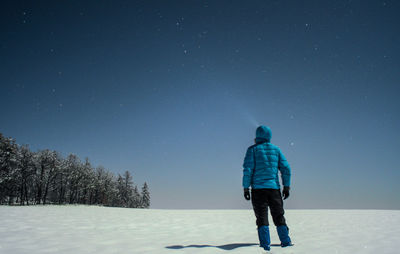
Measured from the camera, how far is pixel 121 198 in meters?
77.8

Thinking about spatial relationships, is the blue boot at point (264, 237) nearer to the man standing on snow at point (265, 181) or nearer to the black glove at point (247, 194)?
the man standing on snow at point (265, 181)

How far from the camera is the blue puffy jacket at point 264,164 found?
5.02 m

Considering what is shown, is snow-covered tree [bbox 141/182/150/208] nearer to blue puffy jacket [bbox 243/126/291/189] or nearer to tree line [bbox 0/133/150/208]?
tree line [bbox 0/133/150/208]

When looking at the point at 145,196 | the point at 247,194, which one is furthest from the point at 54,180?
the point at 247,194

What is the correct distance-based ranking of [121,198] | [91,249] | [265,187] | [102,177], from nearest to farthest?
[91,249]
[265,187]
[102,177]
[121,198]

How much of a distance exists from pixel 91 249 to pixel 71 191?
216 feet

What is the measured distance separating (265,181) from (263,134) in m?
1.08

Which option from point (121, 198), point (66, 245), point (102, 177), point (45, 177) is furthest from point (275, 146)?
point (121, 198)

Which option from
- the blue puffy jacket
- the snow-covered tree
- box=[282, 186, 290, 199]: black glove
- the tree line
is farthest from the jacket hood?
the snow-covered tree

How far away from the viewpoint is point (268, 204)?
197 inches

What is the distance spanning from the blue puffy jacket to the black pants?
0.12 metres

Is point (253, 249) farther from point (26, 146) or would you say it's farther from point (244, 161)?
point (26, 146)

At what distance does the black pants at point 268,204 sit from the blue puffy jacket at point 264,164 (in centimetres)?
12

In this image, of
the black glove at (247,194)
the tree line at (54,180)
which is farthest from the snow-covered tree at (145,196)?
the black glove at (247,194)
